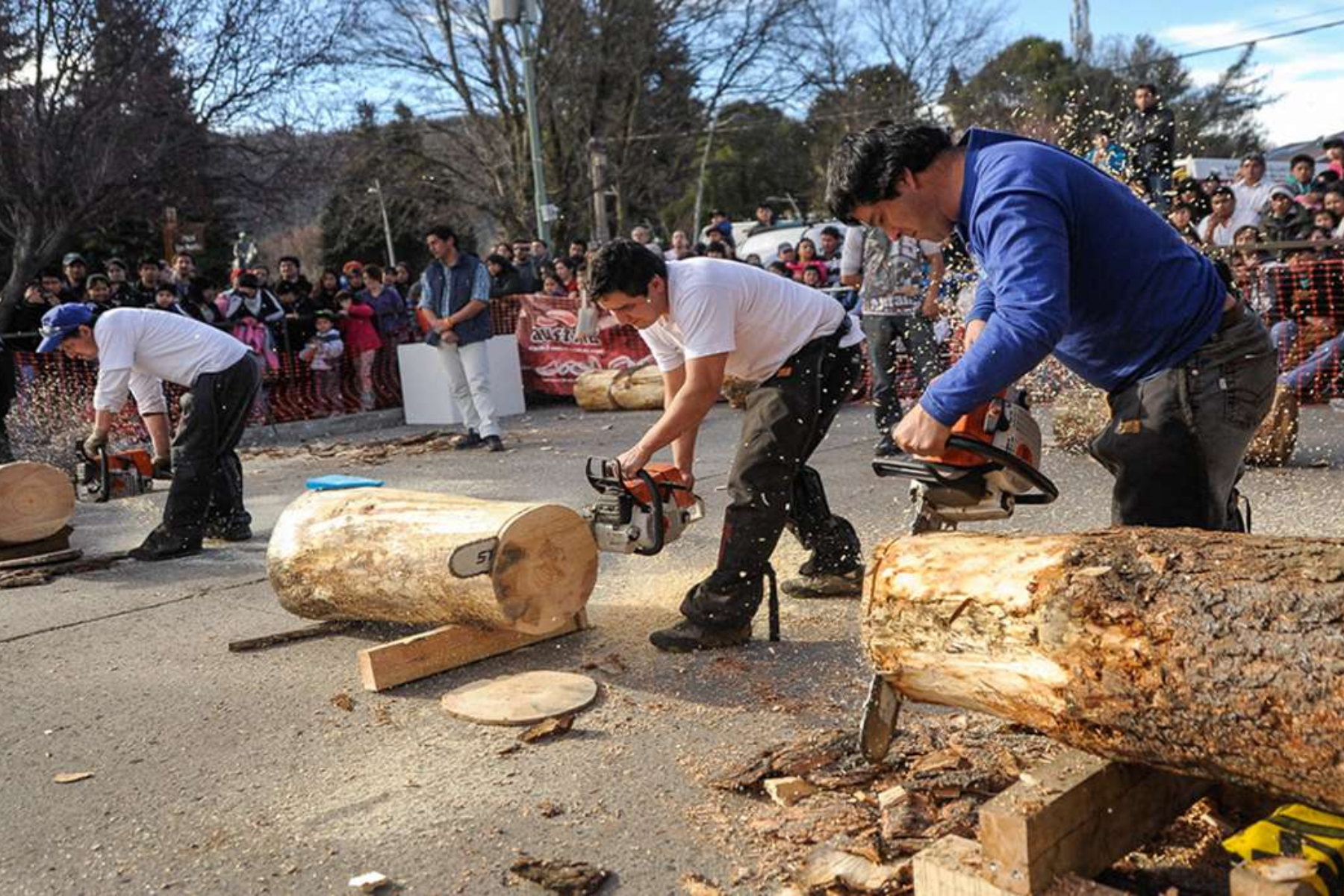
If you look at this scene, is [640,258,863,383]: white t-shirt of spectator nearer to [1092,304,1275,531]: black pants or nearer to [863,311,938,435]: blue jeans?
[1092,304,1275,531]: black pants

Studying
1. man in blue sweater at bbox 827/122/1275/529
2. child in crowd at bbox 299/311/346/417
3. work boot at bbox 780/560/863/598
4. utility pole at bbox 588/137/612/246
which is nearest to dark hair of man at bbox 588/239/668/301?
man in blue sweater at bbox 827/122/1275/529

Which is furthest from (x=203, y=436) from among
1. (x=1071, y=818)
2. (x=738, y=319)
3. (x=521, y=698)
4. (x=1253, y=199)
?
(x=1253, y=199)

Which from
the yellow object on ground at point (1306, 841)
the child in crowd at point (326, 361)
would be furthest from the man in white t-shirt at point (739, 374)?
the child in crowd at point (326, 361)

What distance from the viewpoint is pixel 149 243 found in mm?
22625

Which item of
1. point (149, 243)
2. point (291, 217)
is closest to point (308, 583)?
point (291, 217)

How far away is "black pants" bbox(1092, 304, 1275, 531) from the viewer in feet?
9.40

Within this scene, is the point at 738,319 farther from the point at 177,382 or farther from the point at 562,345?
the point at 562,345

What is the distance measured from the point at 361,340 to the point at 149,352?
644 cm

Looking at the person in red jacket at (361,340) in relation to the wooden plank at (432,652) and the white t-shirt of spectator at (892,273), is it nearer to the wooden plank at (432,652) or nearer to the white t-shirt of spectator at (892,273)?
the white t-shirt of spectator at (892,273)

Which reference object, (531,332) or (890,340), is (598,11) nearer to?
(531,332)

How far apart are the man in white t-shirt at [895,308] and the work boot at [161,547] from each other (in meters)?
4.18

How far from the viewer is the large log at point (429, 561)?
13.4 feet

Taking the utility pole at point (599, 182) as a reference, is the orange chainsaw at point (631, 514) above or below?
below

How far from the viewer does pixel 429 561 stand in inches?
164
